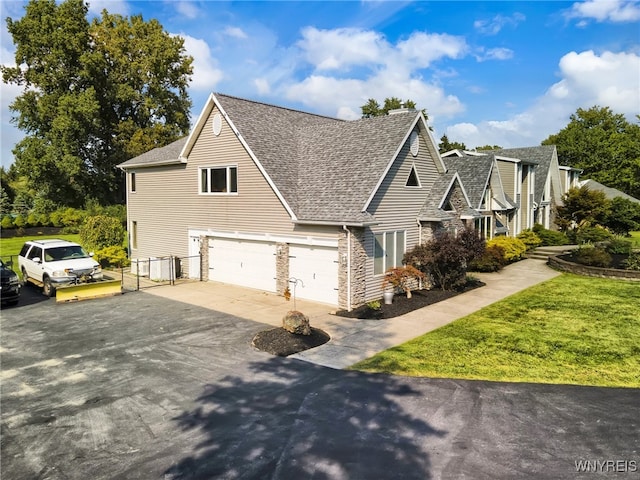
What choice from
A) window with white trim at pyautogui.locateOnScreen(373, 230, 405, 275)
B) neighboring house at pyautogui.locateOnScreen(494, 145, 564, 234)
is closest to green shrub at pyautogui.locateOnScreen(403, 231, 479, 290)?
window with white trim at pyautogui.locateOnScreen(373, 230, 405, 275)

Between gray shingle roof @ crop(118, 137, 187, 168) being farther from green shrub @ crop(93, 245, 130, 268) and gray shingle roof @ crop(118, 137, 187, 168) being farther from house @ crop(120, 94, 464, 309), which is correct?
green shrub @ crop(93, 245, 130, 268)

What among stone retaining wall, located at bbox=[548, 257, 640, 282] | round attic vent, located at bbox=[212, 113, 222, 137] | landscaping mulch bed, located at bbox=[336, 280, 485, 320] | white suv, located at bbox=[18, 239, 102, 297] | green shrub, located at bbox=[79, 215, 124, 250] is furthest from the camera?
green shrub, located at bbox=[79, 215, 124, 250]

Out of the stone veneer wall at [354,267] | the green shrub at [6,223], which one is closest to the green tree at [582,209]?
the stone veneer wall at [354,267]

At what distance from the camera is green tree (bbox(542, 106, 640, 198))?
6150 cm

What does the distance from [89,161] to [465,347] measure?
4485cm

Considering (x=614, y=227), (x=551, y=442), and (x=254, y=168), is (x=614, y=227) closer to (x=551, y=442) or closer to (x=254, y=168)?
(x=254, y=168)

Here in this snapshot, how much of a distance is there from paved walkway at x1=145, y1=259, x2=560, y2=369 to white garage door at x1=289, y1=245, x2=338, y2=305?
1.45 ft

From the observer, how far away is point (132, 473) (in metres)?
6.49

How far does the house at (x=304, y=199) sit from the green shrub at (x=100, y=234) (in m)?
7.70

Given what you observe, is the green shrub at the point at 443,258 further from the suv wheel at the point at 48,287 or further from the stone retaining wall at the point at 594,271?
the suv wheel at the point at 48,287

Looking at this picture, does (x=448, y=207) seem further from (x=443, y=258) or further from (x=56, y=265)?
(x=56, y=265)

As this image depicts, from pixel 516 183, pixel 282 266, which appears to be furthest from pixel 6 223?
pixel 516 183

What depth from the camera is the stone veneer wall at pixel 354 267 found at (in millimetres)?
16031

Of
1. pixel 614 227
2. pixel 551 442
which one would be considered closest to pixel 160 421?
pixel 551 442
